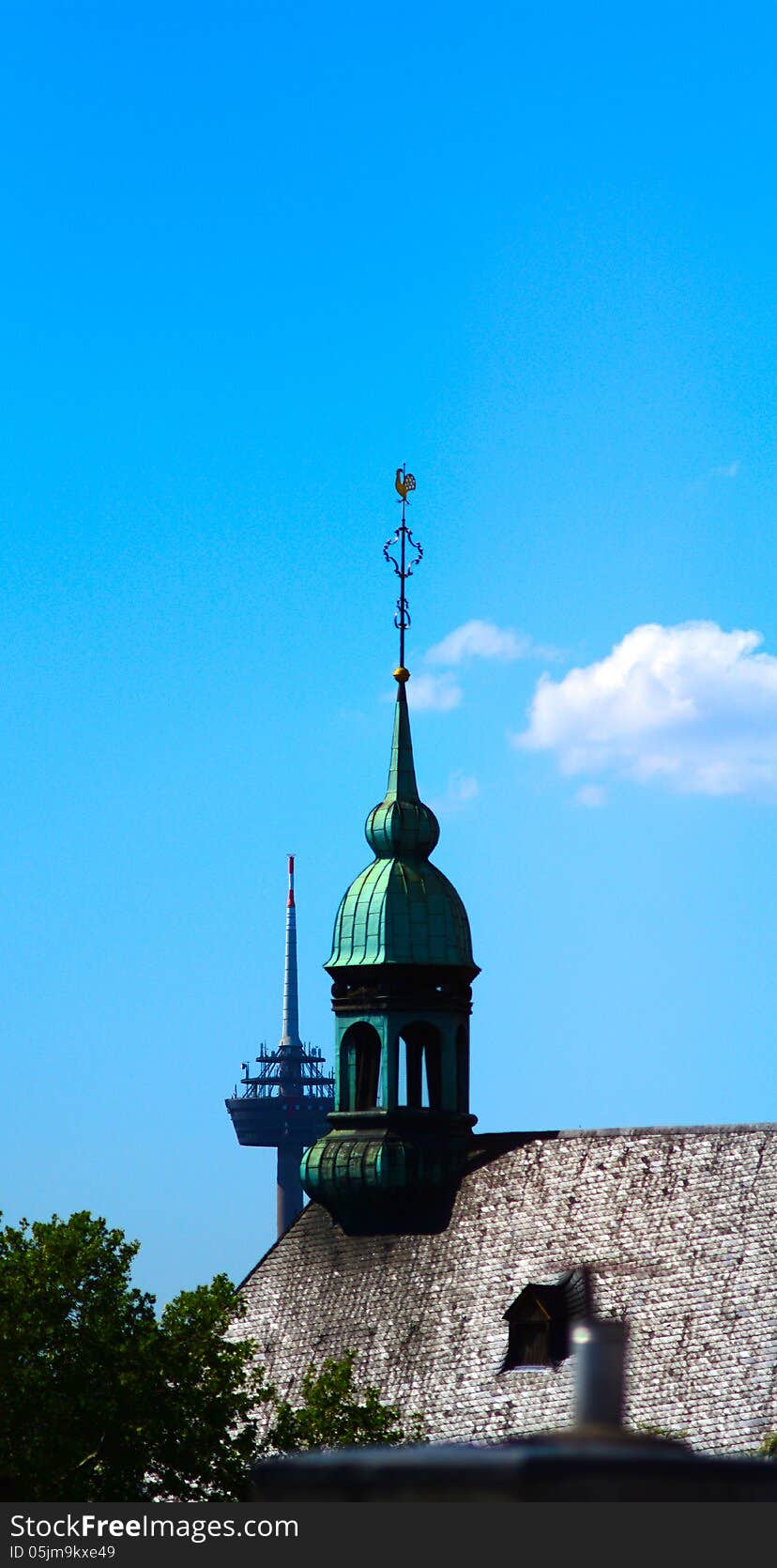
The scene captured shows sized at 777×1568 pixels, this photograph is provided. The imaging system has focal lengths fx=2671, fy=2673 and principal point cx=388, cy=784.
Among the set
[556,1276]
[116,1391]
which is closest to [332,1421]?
[116,1391]

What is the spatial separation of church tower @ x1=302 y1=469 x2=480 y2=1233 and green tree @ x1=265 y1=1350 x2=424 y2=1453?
11597 mm

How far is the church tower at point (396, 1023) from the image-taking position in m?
64.9

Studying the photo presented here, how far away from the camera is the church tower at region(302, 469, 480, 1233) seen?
213 ft

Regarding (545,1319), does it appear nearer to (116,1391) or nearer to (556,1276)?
(556,1276)

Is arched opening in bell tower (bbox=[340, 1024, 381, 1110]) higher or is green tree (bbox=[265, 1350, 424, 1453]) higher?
arched opening in bell tower (bbox=[340, 1024, 381, 1110])

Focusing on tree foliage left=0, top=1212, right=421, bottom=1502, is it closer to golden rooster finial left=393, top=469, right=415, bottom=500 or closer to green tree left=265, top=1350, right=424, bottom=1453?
green tree left=265, top=1350, right=424, bottom=1453

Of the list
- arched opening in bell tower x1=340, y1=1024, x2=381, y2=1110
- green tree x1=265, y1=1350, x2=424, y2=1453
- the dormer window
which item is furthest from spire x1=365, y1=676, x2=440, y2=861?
green tree x1=265, y1=1350, x2=424, y2=1453

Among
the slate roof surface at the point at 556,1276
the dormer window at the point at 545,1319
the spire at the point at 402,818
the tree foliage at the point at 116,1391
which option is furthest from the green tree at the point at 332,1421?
the spire at the point at 402,818

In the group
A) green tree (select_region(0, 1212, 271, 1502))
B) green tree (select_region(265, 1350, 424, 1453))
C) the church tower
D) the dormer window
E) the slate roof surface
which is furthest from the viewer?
the church tower

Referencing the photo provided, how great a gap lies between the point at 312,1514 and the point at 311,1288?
46.7 metres

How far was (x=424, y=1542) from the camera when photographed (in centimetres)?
1734

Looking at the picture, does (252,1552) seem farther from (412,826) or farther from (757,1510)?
(412,826)

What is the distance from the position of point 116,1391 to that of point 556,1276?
12.6 metres

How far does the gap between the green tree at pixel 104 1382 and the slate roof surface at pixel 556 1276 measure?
24.3ft
